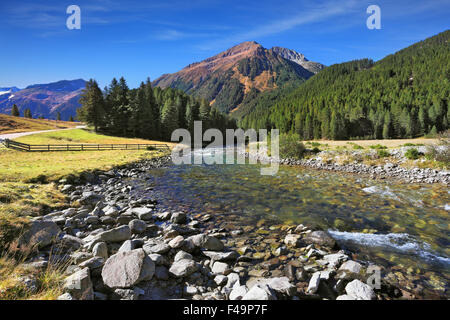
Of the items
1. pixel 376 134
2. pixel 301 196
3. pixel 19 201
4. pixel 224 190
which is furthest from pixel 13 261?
pixel 376 134

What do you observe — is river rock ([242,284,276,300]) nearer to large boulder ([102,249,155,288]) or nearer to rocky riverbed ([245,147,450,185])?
large boulder ([102,249,155,288])

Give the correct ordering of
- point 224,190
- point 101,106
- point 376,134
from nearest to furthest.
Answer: point 224,190, point 101,106, point 376,134

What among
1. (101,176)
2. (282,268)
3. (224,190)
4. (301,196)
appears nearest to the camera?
(282,268)

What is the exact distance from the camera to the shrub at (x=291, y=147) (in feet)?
123

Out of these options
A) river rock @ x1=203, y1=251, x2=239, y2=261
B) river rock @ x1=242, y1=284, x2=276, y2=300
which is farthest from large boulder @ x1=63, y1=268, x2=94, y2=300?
river rock @ x1=203, y1=251, x2=239, y2=261

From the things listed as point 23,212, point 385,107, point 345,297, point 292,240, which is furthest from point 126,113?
point 385,107

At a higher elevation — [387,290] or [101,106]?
[101,106]

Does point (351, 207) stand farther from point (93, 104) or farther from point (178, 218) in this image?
point (93, 104)

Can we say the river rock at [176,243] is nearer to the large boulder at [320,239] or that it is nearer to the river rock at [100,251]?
the river rock at [100,251]

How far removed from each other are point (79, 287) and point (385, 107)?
488 feet

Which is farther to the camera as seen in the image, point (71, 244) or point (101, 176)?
point (101, 176)

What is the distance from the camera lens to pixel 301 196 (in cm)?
1616

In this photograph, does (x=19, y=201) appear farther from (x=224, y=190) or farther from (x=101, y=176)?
(x=224, y=190)

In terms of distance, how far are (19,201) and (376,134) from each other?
118863 mm
